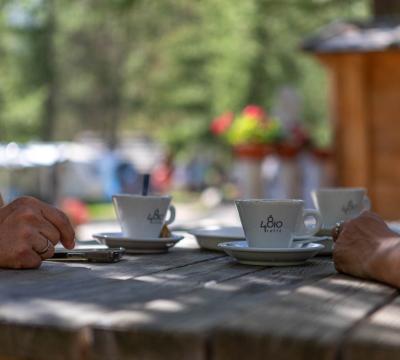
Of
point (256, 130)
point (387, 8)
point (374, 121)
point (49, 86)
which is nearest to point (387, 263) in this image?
point (374, 121)

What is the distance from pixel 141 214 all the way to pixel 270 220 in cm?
44

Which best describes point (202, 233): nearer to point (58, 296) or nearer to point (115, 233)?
point (115, 233)

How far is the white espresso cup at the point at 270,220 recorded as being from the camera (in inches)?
70.5

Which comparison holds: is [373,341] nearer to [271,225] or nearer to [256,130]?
[271,225]

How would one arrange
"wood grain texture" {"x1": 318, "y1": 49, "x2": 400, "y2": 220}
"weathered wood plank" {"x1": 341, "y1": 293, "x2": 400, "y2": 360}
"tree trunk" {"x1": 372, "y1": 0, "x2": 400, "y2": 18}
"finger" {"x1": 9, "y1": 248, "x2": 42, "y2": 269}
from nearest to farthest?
"weathered wood plank" {"x1": 341, "y1": 293, "x2": 400, "y2": 360}
"finger" {"x1": 9, "y1": 248, "x2": 42, "y2": 269}
"wood grain texture" {"x1": 318, "y1": 49, "x2": 400, "y2": 220}
"tree trunk" {"x1": 372, "y1": 0, "x2": 400, "y2": 18}

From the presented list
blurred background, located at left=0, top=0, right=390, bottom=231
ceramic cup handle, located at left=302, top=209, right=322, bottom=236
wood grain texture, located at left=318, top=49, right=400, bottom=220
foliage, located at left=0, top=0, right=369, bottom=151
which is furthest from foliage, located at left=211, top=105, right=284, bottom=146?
ceramic cup handle, located at left=302, top=209, right=322, bottom=236

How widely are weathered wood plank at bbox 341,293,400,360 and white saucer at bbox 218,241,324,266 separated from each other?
0.64 metres

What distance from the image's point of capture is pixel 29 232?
1761mm

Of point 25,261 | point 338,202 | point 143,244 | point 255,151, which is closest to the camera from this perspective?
point 25,261

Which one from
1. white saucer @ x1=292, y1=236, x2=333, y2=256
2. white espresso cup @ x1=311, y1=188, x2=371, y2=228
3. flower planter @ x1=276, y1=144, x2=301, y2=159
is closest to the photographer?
white saucer @ x1=292, y1=236, x2=333, y2=256

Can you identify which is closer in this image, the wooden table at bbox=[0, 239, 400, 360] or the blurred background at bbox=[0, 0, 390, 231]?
the wooden table at bbox=[0, 239, 400, 360]

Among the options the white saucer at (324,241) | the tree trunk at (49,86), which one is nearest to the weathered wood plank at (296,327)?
the white saucer at (324,241)

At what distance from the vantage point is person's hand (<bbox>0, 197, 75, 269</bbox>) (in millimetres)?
1741

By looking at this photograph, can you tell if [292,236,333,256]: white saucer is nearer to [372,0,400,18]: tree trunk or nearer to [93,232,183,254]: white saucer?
[93,232,183,254]: white saucer
